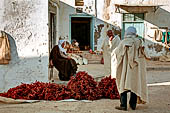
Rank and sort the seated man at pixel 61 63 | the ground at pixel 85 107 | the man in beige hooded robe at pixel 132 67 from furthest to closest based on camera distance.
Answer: the seated man at pixel 61 63, the ground at pixel 85 107, the man in beige hooded robe at pixel 132 67

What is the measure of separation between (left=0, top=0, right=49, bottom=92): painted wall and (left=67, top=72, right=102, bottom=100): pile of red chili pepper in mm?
1060

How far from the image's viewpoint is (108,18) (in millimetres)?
15953

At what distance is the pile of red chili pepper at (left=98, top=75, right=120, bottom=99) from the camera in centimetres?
664

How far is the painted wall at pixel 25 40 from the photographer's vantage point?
7152mm

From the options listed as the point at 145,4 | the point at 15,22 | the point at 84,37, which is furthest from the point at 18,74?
the point at 84,37

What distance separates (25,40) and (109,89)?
248 centimetres

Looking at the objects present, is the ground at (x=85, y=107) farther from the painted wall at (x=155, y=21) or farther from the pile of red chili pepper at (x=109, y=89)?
the painted wall at (x=155, y=21)

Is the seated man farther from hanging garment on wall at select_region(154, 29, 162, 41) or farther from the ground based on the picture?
hanging garment on wall at select_region(154, 29, 162, 41)

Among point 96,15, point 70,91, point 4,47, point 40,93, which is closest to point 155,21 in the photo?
point 96,15

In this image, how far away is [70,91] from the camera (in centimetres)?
666

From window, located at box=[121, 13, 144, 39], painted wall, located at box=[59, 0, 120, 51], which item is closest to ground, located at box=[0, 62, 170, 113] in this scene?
painted wall, located at box=[59, 0, 120, 51]

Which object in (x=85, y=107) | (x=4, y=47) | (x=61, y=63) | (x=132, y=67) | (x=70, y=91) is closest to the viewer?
(x=132, y=67)

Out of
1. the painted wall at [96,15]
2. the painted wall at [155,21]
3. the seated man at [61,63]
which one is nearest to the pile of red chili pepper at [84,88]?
the seated man at [61,63]

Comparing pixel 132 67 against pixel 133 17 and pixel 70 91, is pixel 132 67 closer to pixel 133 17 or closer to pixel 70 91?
pixel 70 91
